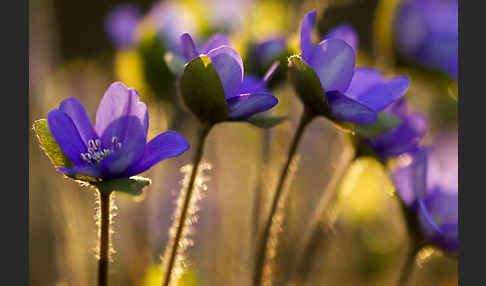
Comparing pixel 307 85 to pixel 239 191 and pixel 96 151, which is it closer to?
pixel 96 151

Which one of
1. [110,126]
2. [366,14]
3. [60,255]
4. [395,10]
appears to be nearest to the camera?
[110,126]

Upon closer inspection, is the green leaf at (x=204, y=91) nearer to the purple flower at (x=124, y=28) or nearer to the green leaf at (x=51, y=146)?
the green leaf at (x=51, y=146)

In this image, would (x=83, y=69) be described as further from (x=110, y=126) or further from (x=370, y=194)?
(x=110, y=126)

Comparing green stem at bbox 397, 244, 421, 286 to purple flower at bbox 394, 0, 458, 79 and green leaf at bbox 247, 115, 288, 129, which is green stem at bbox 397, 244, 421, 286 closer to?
green leaf at bbox 247, 115, 288, 129

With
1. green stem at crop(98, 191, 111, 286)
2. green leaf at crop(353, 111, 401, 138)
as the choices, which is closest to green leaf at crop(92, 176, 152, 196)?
green stem at crop(98, 191, 111, 286)

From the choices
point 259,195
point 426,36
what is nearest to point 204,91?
point 259,195

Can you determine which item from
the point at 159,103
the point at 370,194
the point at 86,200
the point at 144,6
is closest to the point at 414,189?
the point at 159,103
